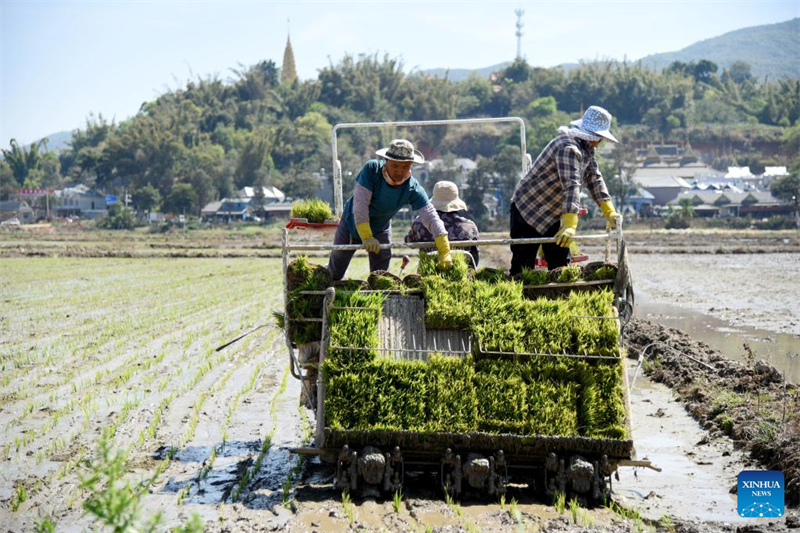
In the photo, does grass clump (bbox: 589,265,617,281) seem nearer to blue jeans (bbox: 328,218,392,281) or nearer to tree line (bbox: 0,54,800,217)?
blue jeans (bbox: 328,218,392,281)

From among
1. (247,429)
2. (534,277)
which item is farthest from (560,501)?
(247,429)

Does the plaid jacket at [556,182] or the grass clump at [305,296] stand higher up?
the plaid jacket at [556,182]

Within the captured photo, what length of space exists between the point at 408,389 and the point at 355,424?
39 centimetres

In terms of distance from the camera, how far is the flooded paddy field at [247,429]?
558 cm

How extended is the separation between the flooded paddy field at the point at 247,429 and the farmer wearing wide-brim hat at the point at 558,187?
5.73ft

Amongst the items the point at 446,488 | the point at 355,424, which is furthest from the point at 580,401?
the point at 355,424

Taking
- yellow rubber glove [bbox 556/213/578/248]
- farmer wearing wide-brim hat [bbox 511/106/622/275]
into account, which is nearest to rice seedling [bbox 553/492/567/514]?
yellow rubber glove [bbox 556/213/578/248]

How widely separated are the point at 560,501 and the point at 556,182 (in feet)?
8.14

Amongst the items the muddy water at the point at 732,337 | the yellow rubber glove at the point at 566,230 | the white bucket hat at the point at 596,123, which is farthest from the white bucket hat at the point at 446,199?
the muddy water at the point at 732,337

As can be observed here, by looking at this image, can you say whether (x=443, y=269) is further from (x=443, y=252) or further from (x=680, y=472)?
(x=680, y=472)

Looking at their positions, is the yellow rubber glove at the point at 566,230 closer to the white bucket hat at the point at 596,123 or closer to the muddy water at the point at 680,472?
the white bucket hat at the point at 596,123

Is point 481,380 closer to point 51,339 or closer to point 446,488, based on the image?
point 446,488

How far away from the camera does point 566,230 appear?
250 inches

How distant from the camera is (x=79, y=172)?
111 meters
